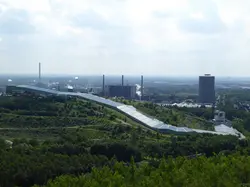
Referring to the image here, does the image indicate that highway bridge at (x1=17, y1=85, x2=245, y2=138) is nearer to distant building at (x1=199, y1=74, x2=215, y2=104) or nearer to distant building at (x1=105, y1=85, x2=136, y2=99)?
distant building at (x1=105, y1=85, x2=136, y2=99)

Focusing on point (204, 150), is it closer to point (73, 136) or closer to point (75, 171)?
point (73, 136)

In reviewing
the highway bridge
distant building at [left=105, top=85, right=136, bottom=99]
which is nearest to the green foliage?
the highway bridge

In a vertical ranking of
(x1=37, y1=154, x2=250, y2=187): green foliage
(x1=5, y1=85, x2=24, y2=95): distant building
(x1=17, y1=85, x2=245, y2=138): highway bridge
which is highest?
(x1=5, y1=85, x2=24, y2=95): distant building

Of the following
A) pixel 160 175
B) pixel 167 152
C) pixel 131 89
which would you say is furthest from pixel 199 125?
pixel 131 89

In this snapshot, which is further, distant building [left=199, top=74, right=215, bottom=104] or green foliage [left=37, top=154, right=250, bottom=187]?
distant building [left=199, top=74, right=215, bottom=104]

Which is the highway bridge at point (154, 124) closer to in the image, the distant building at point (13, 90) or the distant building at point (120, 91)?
the distant building at point (13, 90)

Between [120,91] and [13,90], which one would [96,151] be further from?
[120,91]

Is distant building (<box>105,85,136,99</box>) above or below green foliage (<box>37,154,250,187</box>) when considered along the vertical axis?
below

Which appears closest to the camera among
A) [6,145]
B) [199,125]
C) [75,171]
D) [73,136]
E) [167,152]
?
[75,171]

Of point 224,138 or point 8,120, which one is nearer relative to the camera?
point 224,138
